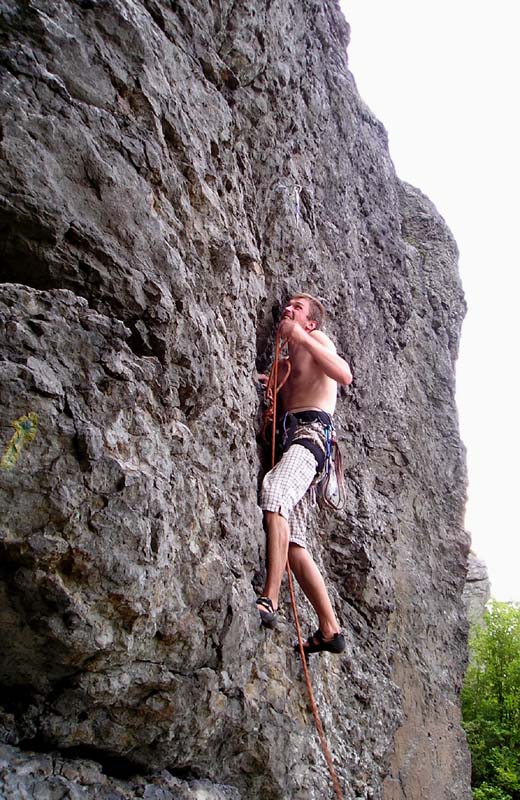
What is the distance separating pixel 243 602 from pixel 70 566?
1.26 meters

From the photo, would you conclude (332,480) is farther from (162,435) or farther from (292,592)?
(162,435)

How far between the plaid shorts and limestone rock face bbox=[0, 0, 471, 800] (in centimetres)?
16

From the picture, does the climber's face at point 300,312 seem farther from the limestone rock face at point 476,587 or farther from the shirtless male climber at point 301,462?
the limestone rock face at point 476,587

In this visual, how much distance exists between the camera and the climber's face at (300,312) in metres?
5.00

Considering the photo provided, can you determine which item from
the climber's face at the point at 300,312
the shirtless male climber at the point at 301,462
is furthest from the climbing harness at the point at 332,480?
the climber's face at the point at 300,312

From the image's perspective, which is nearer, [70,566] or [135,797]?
[70,566]

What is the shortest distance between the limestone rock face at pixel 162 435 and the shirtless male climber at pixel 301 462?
162mm

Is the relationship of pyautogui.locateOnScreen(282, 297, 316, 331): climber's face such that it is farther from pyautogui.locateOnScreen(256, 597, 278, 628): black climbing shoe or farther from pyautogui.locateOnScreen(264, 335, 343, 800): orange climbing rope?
pyautogui.locateOnScreen(256, 597, 278, 628): black climbing shoe

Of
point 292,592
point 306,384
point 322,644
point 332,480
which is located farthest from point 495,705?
point 306,384

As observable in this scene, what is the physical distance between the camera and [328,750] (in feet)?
13.8

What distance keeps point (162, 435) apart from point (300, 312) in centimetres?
228

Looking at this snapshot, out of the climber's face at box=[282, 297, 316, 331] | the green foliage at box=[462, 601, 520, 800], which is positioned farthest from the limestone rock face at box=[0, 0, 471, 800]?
the green foliage at box=[462, 601, 520, 800]

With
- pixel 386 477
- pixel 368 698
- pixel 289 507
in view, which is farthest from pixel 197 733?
pixel 386 477

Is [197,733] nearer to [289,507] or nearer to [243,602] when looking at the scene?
[243,602]
